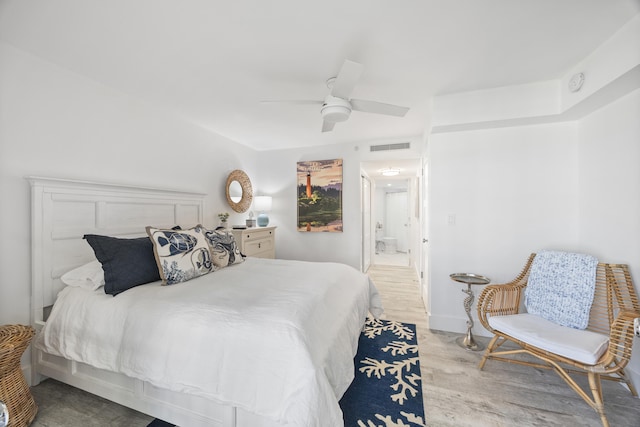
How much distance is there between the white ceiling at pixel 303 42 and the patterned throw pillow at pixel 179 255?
4.56 feet

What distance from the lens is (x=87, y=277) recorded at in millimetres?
1816

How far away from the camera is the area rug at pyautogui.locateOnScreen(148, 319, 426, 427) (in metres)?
1.58

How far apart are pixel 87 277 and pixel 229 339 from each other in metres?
1.31

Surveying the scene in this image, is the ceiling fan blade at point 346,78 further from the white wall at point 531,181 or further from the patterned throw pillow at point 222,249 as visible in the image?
the patterned throw pillow at point 222,249

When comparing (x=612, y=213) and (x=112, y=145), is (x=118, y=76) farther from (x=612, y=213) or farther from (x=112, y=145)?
(x=612, y=213)

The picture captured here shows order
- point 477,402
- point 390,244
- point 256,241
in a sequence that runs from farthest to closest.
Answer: point 390,244 → point 256,241 → point 477,402

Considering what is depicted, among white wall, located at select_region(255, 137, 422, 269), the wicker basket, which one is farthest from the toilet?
the wicker basket

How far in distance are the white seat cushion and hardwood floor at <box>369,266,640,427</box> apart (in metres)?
0.36

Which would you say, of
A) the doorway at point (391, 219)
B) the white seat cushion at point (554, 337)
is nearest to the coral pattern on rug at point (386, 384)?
the white seat cushion at point (554, 337)

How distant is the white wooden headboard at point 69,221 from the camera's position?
189 centimetres

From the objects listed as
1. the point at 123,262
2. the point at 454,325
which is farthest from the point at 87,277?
the point at 454,325

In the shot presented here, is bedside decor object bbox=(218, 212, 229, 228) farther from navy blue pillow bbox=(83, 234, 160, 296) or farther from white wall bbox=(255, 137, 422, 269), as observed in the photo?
navy blue pillow bbox=(83, 234, 160, 296)

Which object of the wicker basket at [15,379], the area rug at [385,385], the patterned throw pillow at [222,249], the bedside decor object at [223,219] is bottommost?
the area rug at [385,385]

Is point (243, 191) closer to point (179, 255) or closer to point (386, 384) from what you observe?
point (179, 255)
